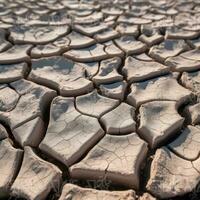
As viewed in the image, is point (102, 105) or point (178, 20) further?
point (178, 20)

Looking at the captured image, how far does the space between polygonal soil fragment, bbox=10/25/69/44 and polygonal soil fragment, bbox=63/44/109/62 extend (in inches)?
11.4

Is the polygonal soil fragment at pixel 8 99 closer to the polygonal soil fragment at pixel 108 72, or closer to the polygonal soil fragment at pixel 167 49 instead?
the polygonal soil fragment at pixel 108 72

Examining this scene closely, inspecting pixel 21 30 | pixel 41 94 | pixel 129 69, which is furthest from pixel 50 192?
pixel 21 30

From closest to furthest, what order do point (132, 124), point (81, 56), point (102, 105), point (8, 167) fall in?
point (8, 167), point (132, 124), point (102, 105), point (81, 56)

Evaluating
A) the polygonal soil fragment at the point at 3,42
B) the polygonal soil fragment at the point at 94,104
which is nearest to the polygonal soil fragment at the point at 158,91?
the polygonal soil fragment at the point at 94,104

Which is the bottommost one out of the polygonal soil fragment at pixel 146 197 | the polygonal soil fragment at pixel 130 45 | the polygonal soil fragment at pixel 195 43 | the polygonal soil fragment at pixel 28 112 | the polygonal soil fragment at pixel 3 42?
the polygonal soil fragment at pixel 146 197

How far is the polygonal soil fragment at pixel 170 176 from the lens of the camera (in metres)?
1.57

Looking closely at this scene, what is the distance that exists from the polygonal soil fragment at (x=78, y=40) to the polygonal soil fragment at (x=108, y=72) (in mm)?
297

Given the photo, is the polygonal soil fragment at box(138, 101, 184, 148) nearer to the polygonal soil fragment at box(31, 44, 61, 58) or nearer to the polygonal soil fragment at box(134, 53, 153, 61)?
the polygonal soil fragment at box(134, 53, 153, 61)

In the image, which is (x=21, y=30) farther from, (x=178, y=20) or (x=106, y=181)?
(x=106, y=181)

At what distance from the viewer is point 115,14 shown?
330cm

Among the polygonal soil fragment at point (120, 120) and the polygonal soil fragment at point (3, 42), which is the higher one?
the polygonal soil fragment at point (3, 42)

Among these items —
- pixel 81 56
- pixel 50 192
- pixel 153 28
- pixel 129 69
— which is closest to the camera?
pixel 50 192

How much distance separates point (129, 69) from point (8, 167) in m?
1.07
